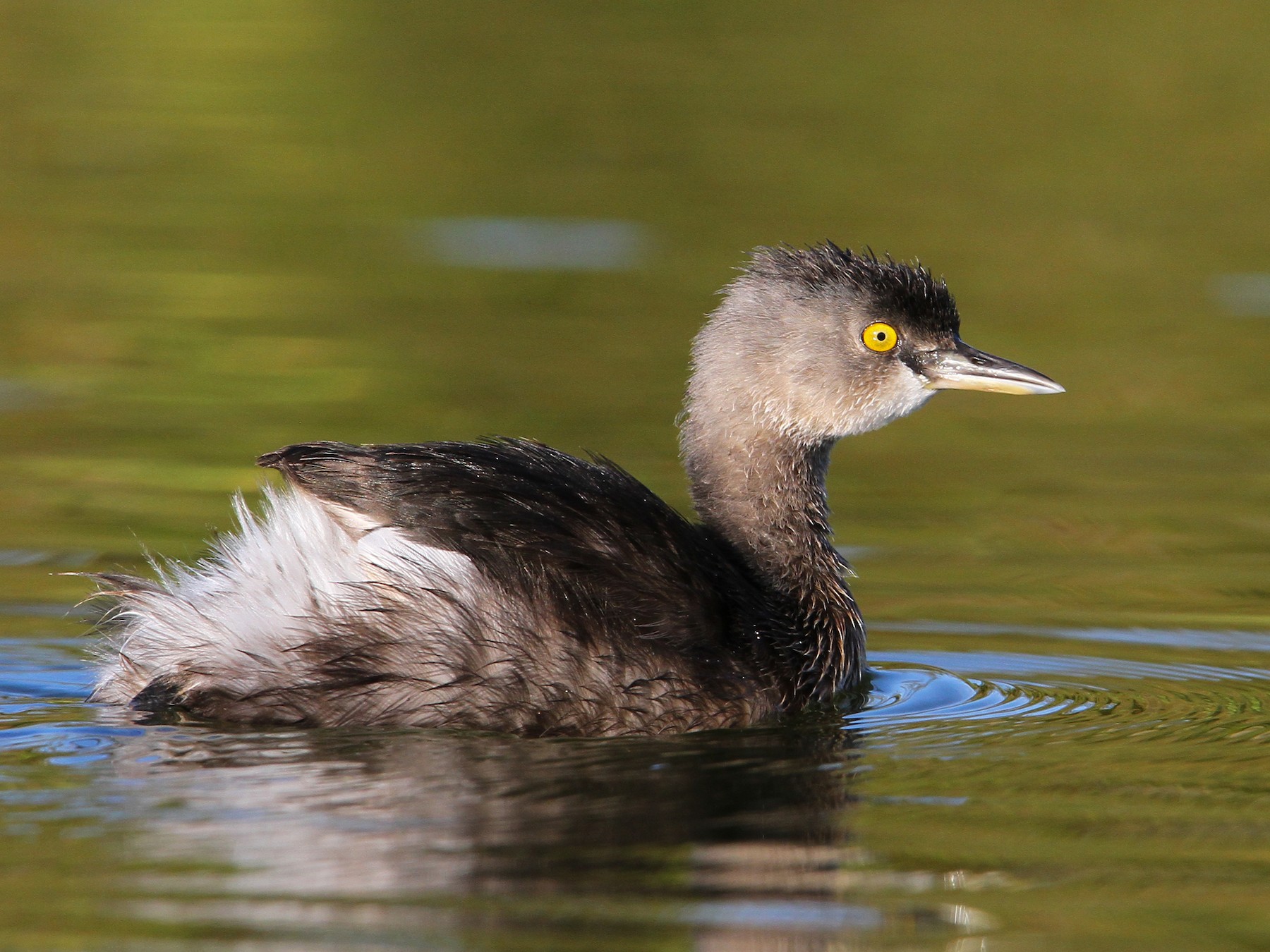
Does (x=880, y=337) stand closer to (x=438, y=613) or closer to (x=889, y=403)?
(x=889, y=403)

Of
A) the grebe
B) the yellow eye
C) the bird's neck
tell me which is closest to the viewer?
the grebe

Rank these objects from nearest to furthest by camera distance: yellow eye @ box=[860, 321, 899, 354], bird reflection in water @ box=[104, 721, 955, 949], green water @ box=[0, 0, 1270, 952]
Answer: bird reflection in water @ box=[104, 721, 955, 949] < green water @ box=[0, 0, 1270, 952] < yellow eye @ box=[860, 321, 899, 354]

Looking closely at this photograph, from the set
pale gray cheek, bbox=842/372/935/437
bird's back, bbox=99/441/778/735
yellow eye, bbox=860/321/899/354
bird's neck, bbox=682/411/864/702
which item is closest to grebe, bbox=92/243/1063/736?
bird's back, bbox=99/441/778/735

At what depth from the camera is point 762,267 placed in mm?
7527

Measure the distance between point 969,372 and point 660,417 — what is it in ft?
11.3

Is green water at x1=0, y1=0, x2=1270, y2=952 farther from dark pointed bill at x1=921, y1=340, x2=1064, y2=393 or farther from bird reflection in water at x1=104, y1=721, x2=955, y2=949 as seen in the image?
dark pointed bill at x1=921, y1=340, x2=1064, y2=393

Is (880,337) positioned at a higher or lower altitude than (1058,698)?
higher

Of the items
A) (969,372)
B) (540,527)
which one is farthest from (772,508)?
(540,527)

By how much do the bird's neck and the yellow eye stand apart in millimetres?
431

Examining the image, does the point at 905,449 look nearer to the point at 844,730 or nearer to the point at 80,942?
the point at 844,730

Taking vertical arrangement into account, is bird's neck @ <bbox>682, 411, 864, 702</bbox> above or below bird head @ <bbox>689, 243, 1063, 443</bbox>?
below

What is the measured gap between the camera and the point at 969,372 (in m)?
7.59

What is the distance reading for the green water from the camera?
4.94 metres

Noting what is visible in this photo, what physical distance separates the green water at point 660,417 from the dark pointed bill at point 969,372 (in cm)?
95
